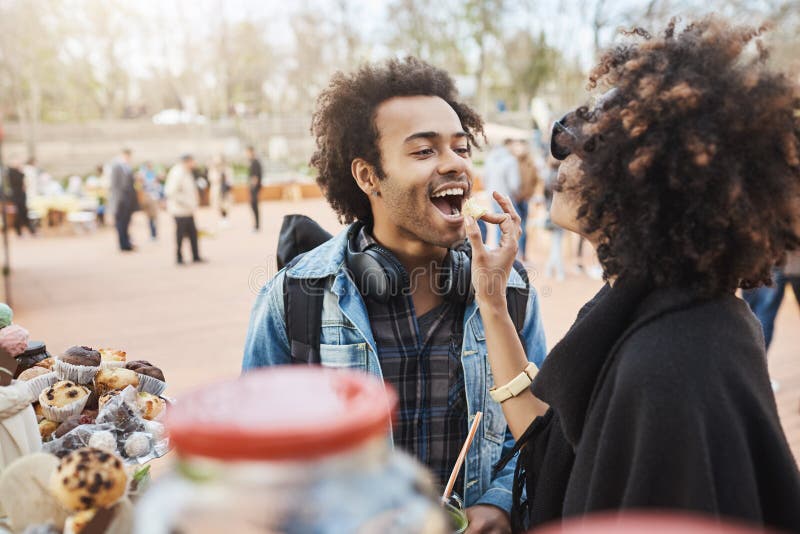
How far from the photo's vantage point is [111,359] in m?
2.11

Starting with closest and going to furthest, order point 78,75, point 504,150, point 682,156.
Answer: point 682,156, point 504,150, point 78,75

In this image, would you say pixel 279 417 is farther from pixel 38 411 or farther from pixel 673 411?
pixel 38 411

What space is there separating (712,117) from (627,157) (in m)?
0.18

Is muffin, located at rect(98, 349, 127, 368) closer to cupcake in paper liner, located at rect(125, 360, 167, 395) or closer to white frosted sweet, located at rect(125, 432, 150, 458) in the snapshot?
cupcake in paper liner, located at rect(125, 360, 167, 395)

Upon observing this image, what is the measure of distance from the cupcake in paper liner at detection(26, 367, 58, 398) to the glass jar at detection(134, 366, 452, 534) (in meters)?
1.28

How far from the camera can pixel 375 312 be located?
238 cm

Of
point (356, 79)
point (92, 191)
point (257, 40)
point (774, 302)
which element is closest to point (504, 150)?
point (774, 302)

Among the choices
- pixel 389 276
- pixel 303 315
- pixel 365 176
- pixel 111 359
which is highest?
pixel 365 176

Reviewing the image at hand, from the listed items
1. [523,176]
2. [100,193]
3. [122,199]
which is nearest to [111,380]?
[523,176]

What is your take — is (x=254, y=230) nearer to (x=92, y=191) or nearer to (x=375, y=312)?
(x=92, y=191)

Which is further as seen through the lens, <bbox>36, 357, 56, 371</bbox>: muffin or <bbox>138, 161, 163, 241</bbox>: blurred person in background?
<bbox>138, 161, 163, 241</bbox>: blurred person in background

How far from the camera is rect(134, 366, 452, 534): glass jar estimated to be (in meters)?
0.60

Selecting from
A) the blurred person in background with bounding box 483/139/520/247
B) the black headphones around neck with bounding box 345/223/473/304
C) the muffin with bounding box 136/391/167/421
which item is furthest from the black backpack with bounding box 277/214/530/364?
the blurred person in background with bounding box 483/139/520/247

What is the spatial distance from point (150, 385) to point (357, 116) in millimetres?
1365
